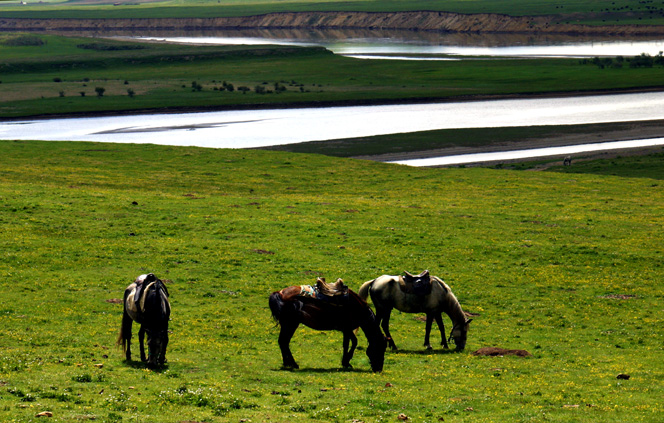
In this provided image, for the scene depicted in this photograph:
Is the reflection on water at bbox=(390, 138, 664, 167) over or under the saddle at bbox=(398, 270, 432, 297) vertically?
over

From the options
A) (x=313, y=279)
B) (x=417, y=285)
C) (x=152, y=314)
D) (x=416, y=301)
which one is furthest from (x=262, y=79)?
(x=152, y=314)

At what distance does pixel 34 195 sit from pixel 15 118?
59500 millimetres

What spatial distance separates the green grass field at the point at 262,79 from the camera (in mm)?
107812

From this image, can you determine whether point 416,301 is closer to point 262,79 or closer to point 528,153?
point 528,153

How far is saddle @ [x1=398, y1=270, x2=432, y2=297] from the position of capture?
69.8ft

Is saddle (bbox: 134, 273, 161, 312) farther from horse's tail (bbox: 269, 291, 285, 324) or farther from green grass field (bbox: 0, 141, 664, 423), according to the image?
horse's tail (bbox: 269, 291, 285, 324)

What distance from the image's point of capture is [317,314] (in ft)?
61.2

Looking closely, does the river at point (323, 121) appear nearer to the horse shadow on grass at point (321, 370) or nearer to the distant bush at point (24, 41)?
the horse shadow on grass at point (321, 370)

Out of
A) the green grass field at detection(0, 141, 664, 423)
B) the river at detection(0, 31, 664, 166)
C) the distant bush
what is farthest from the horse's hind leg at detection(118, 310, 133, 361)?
the distant bush

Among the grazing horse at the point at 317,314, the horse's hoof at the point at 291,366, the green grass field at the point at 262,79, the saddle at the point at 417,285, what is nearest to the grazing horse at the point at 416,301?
the saddle at the point at 417,285

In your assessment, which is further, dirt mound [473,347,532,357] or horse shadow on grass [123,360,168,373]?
dirt mound [473,347,532,357]

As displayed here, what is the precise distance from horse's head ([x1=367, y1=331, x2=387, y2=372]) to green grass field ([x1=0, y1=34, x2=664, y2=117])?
8902 cm

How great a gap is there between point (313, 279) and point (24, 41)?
181 meters

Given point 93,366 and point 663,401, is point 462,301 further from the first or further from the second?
point 93,366
